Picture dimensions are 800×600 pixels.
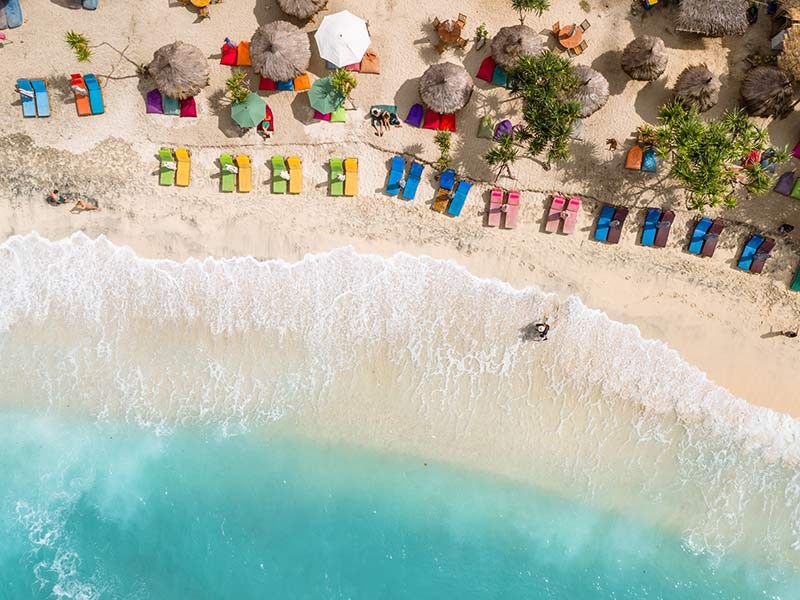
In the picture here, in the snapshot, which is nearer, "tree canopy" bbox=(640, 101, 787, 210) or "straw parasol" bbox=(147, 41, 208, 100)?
"tree canopy" bbox=(640, 101, 787, 210)

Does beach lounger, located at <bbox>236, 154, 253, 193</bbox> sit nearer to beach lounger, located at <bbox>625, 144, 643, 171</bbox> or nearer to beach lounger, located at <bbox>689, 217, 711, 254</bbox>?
beach lounger, located at <bbox>625, 144, 643, 171</bbox>

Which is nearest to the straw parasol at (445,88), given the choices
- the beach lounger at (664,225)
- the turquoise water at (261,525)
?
the beach lounger at (664,225)

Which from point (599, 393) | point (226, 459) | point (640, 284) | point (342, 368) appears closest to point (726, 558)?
point (599, 393)

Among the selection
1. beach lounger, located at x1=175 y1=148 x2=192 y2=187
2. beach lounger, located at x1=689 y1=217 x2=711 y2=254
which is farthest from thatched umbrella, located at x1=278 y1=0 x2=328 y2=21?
beach lounger, located at x1=689 y1=217 x2=711 y2=254

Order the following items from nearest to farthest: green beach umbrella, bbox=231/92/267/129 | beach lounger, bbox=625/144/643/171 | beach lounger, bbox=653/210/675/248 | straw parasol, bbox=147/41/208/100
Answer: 1. straw parasol, bbox=147/41/208/100
2. green beach umbrella, bbox=231/92/267/129
3. beach lounger, bbox=625/144/643/171
4. beach lounger, bbox=653/210/675/248

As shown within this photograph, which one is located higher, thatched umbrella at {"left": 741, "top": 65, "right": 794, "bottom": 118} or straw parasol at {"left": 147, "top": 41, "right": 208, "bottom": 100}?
thatched umbrella at {"left": 741, "top": 65, "right": 794, "bottom": 118}

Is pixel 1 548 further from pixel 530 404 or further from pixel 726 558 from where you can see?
pixel 726 558

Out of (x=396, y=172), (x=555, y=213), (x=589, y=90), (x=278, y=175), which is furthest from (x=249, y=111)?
(x=589, y=90)

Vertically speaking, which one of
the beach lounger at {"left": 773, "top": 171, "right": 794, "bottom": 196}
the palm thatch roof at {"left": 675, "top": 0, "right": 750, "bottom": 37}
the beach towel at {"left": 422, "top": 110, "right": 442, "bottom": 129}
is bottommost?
the beach lounger at {"left": 773, "top": 171, "right": 794, "bottom": 196}

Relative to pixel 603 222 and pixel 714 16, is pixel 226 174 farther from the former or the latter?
pixel 714 16
